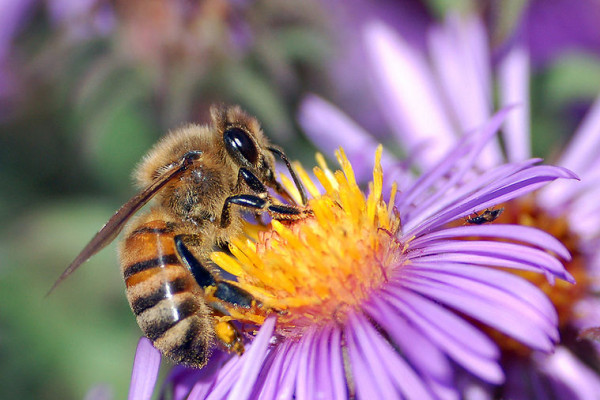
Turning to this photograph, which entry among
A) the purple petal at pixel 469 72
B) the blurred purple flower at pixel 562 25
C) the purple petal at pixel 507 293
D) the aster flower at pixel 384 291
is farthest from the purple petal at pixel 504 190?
the blurred purple flower at pixel 562 25

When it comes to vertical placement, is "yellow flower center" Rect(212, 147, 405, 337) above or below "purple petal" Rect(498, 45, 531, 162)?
below

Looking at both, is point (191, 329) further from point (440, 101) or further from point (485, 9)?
point (485, 9)

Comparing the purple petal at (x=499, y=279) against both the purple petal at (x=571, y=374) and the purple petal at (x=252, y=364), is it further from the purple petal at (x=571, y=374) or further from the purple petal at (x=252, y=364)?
the purple petal at (x=571, y=374)

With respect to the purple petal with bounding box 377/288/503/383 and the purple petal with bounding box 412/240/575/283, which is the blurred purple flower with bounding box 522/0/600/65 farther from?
the purple petal with bounding box 377/288/503/383

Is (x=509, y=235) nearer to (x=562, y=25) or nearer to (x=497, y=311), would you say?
(x=497, y=311)

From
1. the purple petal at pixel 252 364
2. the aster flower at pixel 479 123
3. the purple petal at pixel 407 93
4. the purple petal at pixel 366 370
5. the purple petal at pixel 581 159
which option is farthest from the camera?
the purple petal at pixel 407 93

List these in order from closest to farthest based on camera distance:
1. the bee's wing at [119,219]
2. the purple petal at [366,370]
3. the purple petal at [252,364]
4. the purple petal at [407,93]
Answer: the purple petal at [366,370] < the purple petal at [252,364] < the bee's wing at [119,219] < the purple petal at [407,93]

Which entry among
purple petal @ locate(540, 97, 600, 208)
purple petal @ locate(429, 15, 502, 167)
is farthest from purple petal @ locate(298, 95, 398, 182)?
purple petal @ locate(540, 97, 600, 208)
